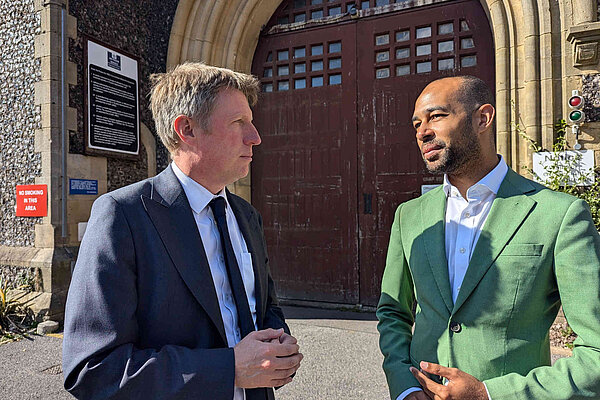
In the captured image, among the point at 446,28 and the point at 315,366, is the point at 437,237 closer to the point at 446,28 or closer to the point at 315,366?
the point at 315,366

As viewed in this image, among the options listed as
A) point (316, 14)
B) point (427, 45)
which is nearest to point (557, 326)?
point (427, 45)

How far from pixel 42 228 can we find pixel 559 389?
4.81 m

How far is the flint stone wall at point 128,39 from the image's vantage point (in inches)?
185

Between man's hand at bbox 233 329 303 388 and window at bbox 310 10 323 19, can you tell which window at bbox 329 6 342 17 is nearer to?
window at bbox 310 10 323 19

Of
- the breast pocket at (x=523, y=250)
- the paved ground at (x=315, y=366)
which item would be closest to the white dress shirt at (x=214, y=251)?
the breast pocket at (x=523, y=250)

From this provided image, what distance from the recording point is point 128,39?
17.3 ft

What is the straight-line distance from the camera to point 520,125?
13.7ft

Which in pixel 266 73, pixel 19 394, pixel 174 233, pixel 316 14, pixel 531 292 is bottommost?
pixel 19 394

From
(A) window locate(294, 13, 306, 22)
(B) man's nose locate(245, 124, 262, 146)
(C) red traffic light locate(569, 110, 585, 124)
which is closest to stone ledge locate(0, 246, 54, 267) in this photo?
(B) man's nose locate(245, 124, 262, 146)

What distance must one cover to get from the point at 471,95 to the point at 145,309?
4.11ft

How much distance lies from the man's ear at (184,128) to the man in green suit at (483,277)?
0.80m

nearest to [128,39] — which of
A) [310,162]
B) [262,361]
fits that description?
[310,162]

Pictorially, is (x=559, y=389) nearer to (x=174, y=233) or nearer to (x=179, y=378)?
(x=179, y=378)

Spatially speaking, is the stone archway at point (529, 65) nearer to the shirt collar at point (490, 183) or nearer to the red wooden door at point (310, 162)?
the red wooden door at point (310, 162)
